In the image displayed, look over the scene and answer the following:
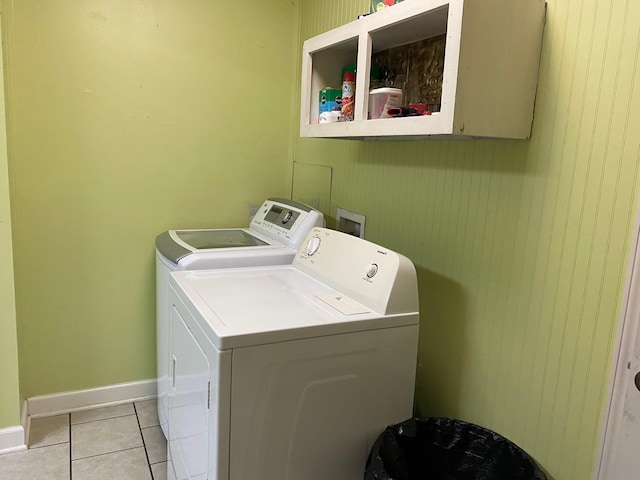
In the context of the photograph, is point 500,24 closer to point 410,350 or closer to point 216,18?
point 410,350

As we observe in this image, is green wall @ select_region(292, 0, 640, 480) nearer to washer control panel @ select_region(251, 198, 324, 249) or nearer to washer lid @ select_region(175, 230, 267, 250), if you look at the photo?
washer control panel @ select_region(251, 198, 324, 249)

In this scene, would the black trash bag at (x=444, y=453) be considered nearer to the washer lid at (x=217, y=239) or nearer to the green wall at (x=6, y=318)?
the washer lid at (x=217, y=239)

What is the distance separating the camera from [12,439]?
2158 millimetres

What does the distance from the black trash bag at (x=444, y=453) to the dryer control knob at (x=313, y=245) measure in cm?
68

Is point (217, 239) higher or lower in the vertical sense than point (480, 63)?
lower

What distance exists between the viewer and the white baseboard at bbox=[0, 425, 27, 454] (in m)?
2.14

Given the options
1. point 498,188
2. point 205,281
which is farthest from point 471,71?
point 205,281

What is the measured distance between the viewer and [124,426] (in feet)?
7.84

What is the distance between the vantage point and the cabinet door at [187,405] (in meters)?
1.39

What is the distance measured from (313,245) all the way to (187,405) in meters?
0.71

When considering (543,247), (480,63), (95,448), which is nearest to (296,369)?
(543,247)

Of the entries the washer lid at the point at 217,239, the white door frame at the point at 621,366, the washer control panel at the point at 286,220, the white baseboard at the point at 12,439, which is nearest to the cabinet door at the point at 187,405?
the washer lid at the point at 217,239

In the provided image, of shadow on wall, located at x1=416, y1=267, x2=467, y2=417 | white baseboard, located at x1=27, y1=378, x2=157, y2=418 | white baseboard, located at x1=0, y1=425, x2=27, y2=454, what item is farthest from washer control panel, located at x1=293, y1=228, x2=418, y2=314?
white baseboard, located at x1=0, y1=425, x2=27, y2=454

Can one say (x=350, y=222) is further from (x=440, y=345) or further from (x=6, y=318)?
(x=6, y=318)
